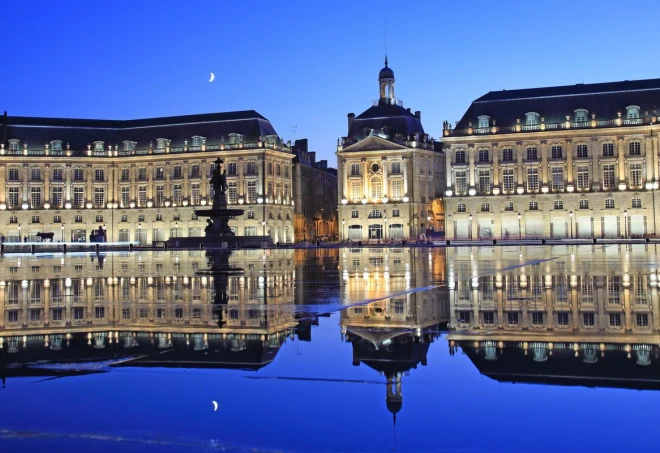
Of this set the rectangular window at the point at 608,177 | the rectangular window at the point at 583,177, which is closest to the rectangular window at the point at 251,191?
the rectangular window at the point at 583,177

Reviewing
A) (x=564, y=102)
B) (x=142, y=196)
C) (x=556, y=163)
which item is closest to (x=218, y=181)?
(x=556, y=163)

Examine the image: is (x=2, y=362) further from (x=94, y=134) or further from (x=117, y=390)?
(x=94, y=134)

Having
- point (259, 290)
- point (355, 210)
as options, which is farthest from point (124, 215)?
point (259, 290)

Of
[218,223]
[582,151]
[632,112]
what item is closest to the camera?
[218,223]

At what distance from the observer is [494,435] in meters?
4.46

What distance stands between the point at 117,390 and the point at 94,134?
101 meters

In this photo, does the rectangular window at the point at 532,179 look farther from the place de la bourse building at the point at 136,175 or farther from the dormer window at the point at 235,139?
the dormer window at the point at 235,139

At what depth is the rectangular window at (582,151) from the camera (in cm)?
8362

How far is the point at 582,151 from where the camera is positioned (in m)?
83.9

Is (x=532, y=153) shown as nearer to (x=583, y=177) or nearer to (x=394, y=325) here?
(x=583, y=177)

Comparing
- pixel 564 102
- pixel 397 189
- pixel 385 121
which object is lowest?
pixel 397 189

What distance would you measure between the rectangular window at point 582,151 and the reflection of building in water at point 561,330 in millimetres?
71944

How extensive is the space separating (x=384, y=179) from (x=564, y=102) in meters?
22.0

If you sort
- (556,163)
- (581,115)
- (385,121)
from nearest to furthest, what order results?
(581,115) → (556,163) → (385,121)
